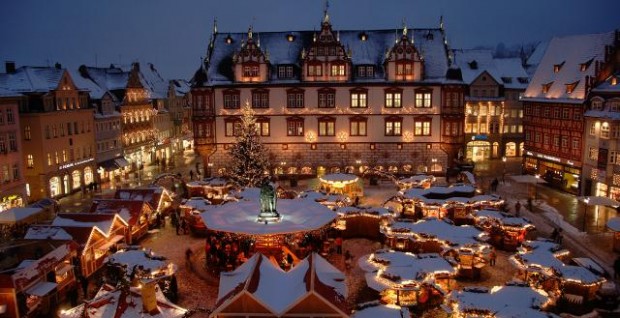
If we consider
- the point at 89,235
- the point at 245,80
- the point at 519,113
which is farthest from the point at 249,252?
the point at 519,113

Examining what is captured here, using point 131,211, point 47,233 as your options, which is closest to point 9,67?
point 131,211

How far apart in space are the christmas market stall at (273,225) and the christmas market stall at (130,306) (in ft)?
35.3

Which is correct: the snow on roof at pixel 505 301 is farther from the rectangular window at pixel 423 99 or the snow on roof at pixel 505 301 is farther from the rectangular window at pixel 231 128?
the rectangular window at pixel 231 128

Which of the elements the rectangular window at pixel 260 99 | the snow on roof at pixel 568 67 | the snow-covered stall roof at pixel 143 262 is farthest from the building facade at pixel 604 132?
the snow-covered stall roof at pixel 143 262

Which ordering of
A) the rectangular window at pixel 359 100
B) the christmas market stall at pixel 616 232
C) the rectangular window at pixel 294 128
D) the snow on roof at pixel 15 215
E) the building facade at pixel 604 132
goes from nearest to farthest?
the christmas market stall at pixel 616 232, the snow on roof at pixel 15 215, the building facade at pixel 604 132, the rectangular window at pixel 359 100, the rectangular window at pixel 294 128

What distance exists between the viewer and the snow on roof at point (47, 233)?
28.1 m

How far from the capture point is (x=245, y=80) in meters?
56.1

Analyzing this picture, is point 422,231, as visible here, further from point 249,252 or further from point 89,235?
point 89,235

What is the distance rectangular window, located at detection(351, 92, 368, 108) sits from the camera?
5616cm

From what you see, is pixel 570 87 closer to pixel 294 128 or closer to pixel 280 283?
pixel 294 128

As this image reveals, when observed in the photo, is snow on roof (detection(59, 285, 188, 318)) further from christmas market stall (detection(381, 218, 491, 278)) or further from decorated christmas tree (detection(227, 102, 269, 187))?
decorated christmas tree (detection(227, 102, 269, 187))

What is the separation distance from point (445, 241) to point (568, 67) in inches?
1290

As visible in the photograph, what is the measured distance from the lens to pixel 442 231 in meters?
30.1

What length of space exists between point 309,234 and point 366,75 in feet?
94.4
